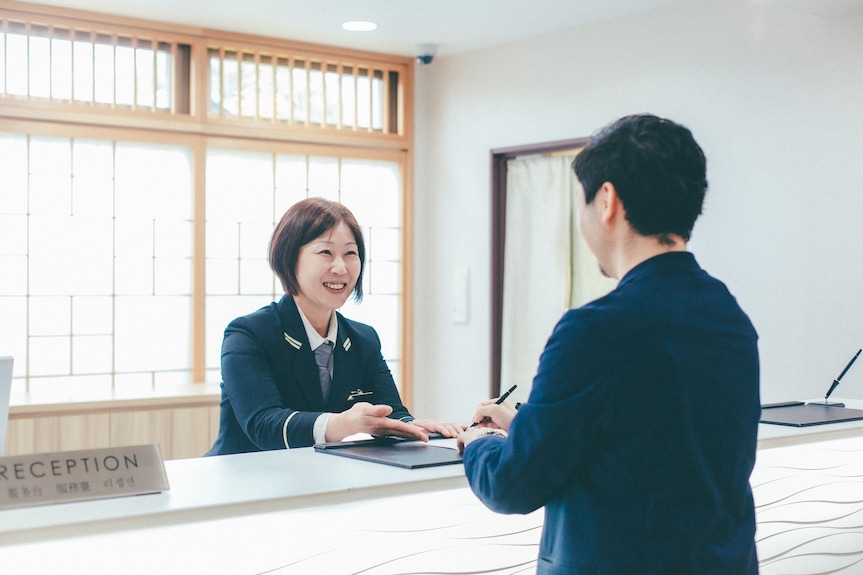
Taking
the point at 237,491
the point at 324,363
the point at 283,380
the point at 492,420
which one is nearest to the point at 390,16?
the point at 324,363

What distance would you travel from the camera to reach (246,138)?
5.02 meters

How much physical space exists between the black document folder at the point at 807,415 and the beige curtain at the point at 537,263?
2.14 m

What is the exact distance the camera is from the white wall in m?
3.83

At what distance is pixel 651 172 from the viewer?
1275 millimetres

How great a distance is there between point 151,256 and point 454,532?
3471mm

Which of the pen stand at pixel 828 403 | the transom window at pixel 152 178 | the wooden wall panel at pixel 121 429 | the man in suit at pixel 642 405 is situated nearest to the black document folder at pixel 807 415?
the pen stand at pixel 828 403

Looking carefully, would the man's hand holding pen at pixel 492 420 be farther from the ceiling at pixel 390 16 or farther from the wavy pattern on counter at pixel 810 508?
the ceiling at pixel 390 16

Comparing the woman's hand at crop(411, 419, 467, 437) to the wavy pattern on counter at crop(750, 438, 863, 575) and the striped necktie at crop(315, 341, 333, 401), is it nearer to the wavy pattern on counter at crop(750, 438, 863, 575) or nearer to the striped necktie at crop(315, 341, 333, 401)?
the striped necktie at crop(315, 341, 333, 401)

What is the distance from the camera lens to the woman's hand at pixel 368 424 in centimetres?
194

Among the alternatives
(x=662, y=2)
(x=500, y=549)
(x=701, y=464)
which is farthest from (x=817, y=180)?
(x=701, y=464)

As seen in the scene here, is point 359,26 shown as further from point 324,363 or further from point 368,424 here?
point 368,424

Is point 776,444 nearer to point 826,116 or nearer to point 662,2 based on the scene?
point 826,116

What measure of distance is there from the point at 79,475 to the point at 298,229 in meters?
1.01

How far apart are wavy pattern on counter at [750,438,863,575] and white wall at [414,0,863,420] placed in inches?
63.5
